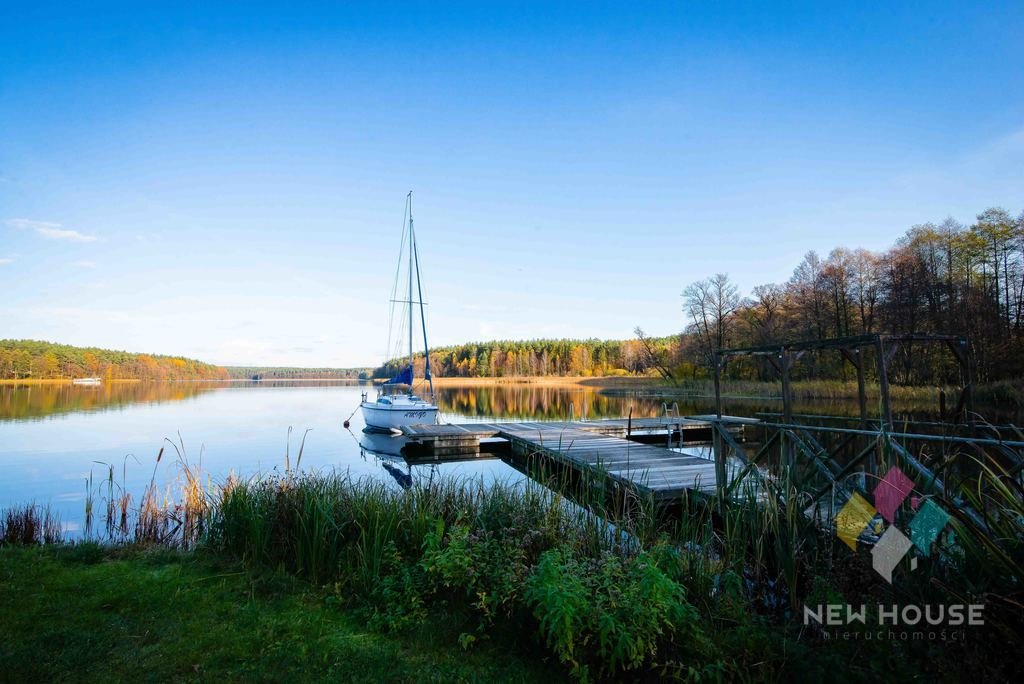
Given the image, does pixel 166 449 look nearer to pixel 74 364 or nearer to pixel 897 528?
pixel 897 528

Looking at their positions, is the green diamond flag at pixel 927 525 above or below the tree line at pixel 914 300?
below

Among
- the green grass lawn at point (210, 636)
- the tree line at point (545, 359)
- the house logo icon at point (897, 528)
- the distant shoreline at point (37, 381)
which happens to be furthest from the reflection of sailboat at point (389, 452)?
the distant shoreline at point (37, 381)

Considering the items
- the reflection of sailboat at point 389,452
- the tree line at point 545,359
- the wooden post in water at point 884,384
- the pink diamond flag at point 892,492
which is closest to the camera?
the pink diamond flag at point 892,492

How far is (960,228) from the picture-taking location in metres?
32.7

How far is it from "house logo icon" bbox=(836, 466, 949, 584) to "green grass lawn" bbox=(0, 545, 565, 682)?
2.33 m

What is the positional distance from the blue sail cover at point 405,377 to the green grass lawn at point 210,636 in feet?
66.5

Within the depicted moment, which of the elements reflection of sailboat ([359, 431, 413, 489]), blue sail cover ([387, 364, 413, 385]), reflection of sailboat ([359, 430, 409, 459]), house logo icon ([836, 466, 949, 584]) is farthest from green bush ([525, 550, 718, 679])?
blue sail cover ([387, 364, 413, 385])

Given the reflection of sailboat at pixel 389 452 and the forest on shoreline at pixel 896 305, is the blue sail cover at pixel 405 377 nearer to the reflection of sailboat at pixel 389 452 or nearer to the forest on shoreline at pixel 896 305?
the reflection of sailboat at pixel 389 452

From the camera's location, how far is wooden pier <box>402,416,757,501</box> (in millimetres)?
8430

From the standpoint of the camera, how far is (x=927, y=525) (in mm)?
3336

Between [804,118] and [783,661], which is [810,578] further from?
[804,118]

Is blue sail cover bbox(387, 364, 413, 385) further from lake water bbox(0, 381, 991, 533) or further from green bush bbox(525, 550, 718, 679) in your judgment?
green bush bbox(525, 550, 718, 679)

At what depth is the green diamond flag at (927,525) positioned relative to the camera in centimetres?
324

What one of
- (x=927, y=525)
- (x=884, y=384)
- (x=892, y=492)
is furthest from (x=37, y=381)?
(x=927, y=525)
